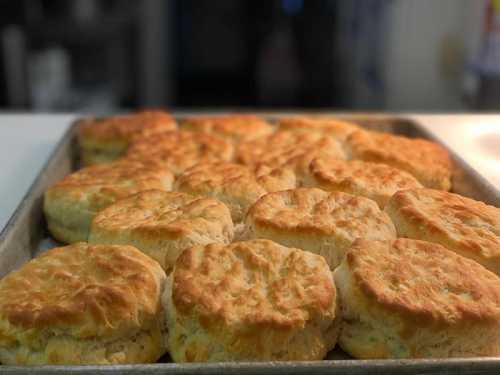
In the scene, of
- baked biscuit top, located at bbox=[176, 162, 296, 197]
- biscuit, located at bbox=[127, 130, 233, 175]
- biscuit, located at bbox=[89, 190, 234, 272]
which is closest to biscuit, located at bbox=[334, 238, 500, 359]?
biscuit, located at bbox=[89, 190, 234, 272]

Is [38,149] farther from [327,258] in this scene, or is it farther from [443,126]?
[443,126]

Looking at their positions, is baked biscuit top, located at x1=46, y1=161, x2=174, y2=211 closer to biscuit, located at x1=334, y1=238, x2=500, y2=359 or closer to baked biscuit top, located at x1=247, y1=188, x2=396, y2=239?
baked biscuit top, located at x1=247, y1=188, x2=396, y2=239

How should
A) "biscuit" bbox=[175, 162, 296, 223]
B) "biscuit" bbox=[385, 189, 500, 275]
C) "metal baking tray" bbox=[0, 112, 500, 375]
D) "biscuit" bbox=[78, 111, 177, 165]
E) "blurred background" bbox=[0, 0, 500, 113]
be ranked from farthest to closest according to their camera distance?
1. "blurred background" bbox=[0, 0, 500, 113]
2. "biscuit" bbox=[78, 111, 177, 165]
3. "biscuit" bbox=[175, 162, 296, 223]
4. "biscuit" bbox=[385, 189, 500, 275]
5. "metal baking tray" bbox=[0, 112, 500, 375]

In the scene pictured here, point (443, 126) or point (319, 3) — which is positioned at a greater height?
point (319, 3)

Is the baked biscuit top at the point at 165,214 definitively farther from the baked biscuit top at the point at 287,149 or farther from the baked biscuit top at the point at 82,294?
the baked biscuit top at the point at 287,149

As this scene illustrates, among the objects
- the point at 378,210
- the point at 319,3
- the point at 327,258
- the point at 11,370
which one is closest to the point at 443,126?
the point at 378,210
